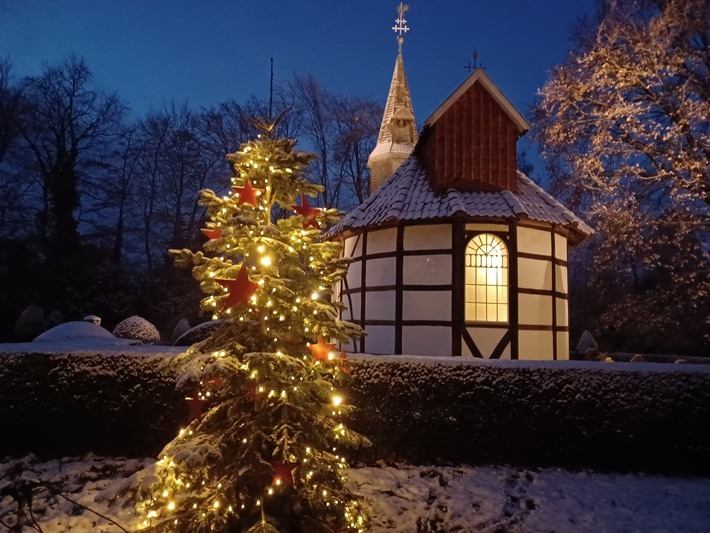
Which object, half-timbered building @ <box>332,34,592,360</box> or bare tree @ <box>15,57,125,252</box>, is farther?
bare tree @ <box>15,57,125,252</box>

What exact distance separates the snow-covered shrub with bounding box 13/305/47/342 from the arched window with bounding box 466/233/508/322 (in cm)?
1612

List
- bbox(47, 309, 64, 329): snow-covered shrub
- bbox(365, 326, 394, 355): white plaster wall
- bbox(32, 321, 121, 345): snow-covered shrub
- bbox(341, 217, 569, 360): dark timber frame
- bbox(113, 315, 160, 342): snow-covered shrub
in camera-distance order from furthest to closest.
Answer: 1. bbox(47, 309, 64, 329): snow-covered shrub
2. bbox(113, 315, 160, 342): snow-covered shrub
3. bbox(32, 321, 121, 345): snow-covered shrub
4. bbox(365, 326, 394, 355): white plaster wall
5. bbox(341, 217, 569, 360): dark timber frame

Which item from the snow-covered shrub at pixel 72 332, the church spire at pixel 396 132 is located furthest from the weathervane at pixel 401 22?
the snow-covered shrub at pixel 72 332

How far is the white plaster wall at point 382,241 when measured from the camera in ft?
39.2

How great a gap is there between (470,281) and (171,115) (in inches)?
993

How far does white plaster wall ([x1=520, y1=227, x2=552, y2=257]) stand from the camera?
37.7 ft

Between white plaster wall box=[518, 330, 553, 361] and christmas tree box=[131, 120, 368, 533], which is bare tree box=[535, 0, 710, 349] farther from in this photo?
christmas tree box=[131, 120, 368, 533]

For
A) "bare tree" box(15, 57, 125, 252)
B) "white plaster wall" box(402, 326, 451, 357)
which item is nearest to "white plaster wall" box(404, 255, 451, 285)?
"white plaster wall" box(402, 326, 451, 357)

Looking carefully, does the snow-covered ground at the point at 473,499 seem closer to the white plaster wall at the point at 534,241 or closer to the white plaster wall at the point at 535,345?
the white plaster wall at the point at 535,345

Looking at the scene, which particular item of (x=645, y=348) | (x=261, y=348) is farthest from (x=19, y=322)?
(x=645, y=348)

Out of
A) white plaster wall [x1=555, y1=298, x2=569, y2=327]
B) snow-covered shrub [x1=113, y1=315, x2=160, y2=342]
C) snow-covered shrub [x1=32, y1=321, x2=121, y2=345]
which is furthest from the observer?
snow-covered shrub [x1=113, y1=315, x2=160, y2=342]

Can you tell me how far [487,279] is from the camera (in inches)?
453

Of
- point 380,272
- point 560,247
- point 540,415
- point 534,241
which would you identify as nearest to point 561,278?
point 560,247

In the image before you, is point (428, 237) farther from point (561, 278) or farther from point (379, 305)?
point (561, 278)
